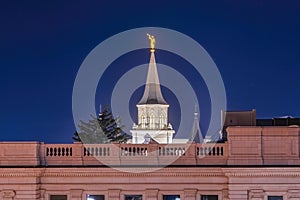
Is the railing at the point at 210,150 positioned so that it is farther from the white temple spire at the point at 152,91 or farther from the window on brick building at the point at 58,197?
the white temple spire at the point at 152,91

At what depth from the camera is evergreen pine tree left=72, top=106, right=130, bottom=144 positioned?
98438 mm

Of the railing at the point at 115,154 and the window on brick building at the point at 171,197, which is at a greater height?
the railing at the point at 115,154

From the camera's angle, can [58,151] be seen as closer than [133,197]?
No

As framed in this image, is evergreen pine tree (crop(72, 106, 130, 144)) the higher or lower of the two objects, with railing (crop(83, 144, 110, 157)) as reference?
higher

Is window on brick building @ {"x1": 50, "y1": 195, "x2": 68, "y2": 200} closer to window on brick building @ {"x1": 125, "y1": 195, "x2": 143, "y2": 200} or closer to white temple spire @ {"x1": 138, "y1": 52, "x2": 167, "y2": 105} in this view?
window on brick building @ {"x1": 125, "y1": 195, "x2": 143, "y2": 200}

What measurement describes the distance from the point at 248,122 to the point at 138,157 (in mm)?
9061

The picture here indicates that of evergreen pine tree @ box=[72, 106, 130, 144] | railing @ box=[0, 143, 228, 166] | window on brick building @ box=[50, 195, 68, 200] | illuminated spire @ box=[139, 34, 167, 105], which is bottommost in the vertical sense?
window on brick building @ box=[50, 195, 68, 200]

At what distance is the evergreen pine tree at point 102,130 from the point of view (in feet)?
323

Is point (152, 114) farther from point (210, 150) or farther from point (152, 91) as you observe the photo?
point (210, 150)

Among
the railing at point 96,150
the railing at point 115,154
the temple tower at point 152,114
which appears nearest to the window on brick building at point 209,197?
the railing at point 115,154

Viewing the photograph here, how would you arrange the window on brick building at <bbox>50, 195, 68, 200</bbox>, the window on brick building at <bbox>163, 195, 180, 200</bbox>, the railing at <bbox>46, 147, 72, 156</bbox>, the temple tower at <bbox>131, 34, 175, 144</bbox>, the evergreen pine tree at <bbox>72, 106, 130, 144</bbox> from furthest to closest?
the temple tower at <bbox>131, 34, 175, 144</bbox>, the evergreen pine tree at <bbox>72, 106, 130, 144</bbox>, the railing at <bbox>46, 147, 72, 156</bbox>, the window on brick building at <bbox>50, 195, 68, 200</bbox>, the window on brick building at <bbox>163, 195, 180, 200</bbox>

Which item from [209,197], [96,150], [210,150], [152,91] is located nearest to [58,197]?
[96,150]

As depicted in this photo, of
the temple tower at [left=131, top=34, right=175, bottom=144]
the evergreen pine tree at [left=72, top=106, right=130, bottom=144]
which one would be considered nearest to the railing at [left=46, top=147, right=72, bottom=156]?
the evergreen pine tree at [left=72, top=106, right=130, bottom=144]

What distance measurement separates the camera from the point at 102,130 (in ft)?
343
